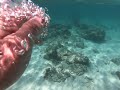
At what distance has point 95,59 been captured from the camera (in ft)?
36.9

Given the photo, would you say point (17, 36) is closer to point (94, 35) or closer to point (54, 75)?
point (54, 75)

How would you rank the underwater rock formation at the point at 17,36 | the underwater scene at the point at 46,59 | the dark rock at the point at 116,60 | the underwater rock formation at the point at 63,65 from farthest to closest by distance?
the dark rock at the point at 116,60
the underwater rock formation at the point at 63,65
the underwater scene at the point at 46,59
the underwater rock formation at the point at 17,36

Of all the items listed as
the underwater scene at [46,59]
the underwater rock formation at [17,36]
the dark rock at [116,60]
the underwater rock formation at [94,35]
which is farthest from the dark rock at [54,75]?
the underwater rock formation at [94,35]

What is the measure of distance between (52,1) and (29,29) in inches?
1148

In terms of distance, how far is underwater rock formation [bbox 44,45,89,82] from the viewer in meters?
8.41

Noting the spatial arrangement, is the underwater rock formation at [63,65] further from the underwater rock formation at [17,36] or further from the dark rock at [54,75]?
the underwater rock formation at [17,36]

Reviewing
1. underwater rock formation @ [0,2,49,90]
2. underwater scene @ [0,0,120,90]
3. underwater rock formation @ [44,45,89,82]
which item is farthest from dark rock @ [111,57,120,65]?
underwater rock formation @ [0,2,49,90]

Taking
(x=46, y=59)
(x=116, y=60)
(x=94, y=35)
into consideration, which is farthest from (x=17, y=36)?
(x=94, y=35)

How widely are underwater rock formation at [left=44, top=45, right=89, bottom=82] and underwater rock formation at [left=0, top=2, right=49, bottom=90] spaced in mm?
5496

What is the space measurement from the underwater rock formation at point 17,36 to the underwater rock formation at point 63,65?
5.50 m

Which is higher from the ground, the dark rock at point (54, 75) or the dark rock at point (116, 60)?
the dark rock at point (54, 75)

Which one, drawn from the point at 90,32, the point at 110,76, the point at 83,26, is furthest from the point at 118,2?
the point at 110,76

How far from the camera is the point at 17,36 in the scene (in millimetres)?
2299

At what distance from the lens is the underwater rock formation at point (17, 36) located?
2.06 meters
